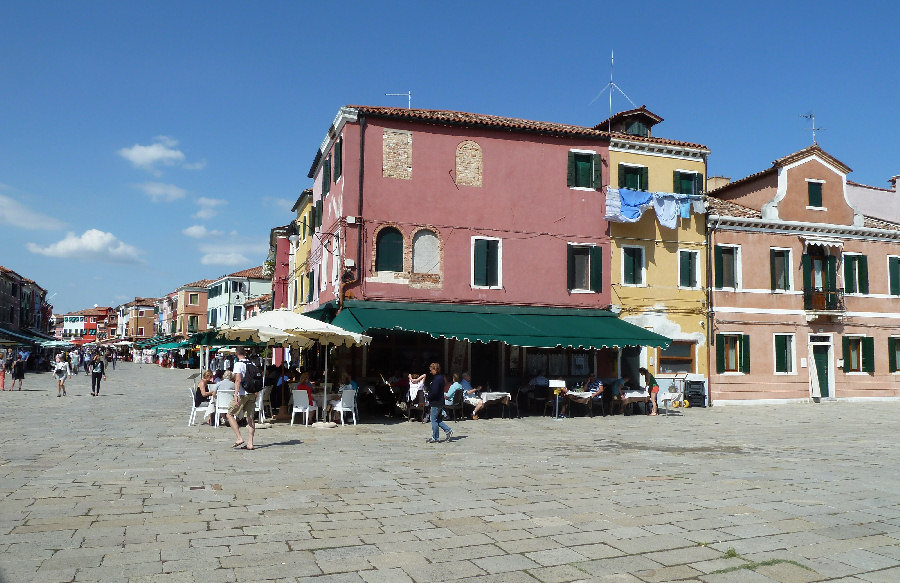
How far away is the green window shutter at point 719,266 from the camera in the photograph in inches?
965

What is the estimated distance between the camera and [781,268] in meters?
25.6

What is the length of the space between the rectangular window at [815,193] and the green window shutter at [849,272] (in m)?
2.28

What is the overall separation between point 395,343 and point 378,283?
1.86 m

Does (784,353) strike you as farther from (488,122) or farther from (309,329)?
(309,329)

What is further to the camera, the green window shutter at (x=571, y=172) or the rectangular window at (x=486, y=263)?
the green window shutter at (x=571, y=172)

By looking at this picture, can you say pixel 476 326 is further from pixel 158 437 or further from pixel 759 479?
pixel 759 479

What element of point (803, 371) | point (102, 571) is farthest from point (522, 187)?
point (102, 571)

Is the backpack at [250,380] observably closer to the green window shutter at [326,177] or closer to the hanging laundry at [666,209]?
the green window shutter at [326,177]

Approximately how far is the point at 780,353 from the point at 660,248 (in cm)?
613

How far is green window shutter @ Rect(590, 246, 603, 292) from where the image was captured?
22.7 meters

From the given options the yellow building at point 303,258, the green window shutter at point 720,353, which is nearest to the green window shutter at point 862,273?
the green window shutter at point 720,353

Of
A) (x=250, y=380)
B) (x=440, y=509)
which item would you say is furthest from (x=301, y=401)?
(x=440, y=509)

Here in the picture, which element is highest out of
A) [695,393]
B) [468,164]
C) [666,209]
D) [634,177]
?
[634,177]

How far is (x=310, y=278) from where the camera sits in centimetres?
2653
